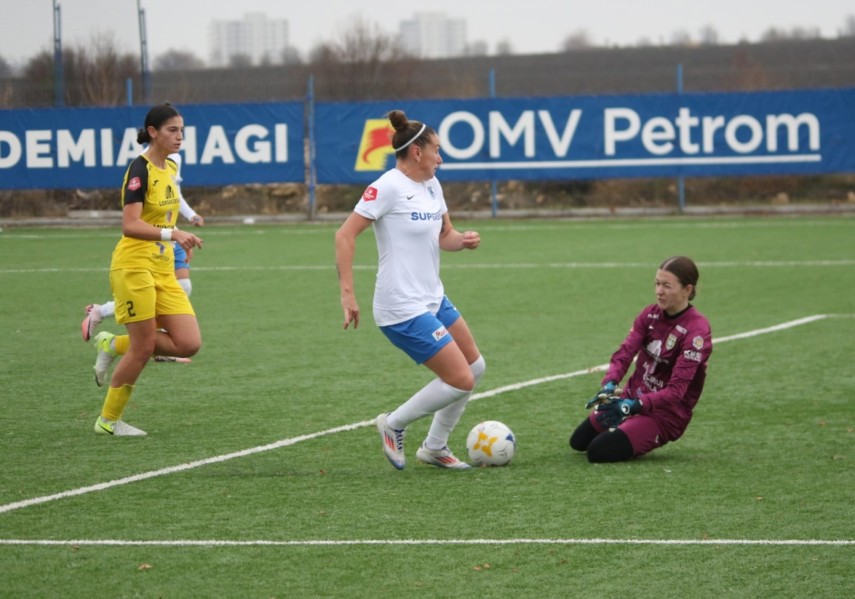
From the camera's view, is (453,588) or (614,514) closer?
(453,588)

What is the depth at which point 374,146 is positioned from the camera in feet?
85.0

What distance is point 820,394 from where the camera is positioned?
30.3 feet

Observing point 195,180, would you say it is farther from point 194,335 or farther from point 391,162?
point 194,335

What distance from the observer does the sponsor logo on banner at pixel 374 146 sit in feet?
84.8

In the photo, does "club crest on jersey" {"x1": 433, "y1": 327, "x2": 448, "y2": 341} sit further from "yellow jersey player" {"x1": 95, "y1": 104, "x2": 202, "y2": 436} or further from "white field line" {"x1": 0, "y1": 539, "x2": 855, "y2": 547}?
"yellow jersey player" {"x1": 95, "y1": 104, "x2": 202, "y2": 436}

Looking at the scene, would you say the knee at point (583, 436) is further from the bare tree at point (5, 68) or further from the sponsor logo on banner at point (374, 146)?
the bare tree at point (5, 68)

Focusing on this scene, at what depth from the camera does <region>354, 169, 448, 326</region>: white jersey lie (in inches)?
269

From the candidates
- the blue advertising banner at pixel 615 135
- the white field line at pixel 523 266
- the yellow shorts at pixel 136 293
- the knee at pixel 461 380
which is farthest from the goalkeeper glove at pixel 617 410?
the blue advertising banner at pixel 615 135

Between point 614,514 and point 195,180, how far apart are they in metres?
20.9

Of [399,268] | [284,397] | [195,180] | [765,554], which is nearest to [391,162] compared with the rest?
[195,180]

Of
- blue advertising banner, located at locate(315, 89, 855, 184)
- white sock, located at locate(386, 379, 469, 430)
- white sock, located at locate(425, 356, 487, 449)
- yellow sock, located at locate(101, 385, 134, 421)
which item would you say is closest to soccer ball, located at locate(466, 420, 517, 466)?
white sock, located at locate(425, 356, 487, 449)

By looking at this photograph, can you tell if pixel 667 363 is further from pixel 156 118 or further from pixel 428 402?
pixel 156 118

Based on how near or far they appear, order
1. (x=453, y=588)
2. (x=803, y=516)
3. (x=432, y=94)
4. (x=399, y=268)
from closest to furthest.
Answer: (x=453, y=588)
(x=803, y=516)
(x=399, y=268)
(x=432, y=94)

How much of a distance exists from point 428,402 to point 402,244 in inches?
32.1
